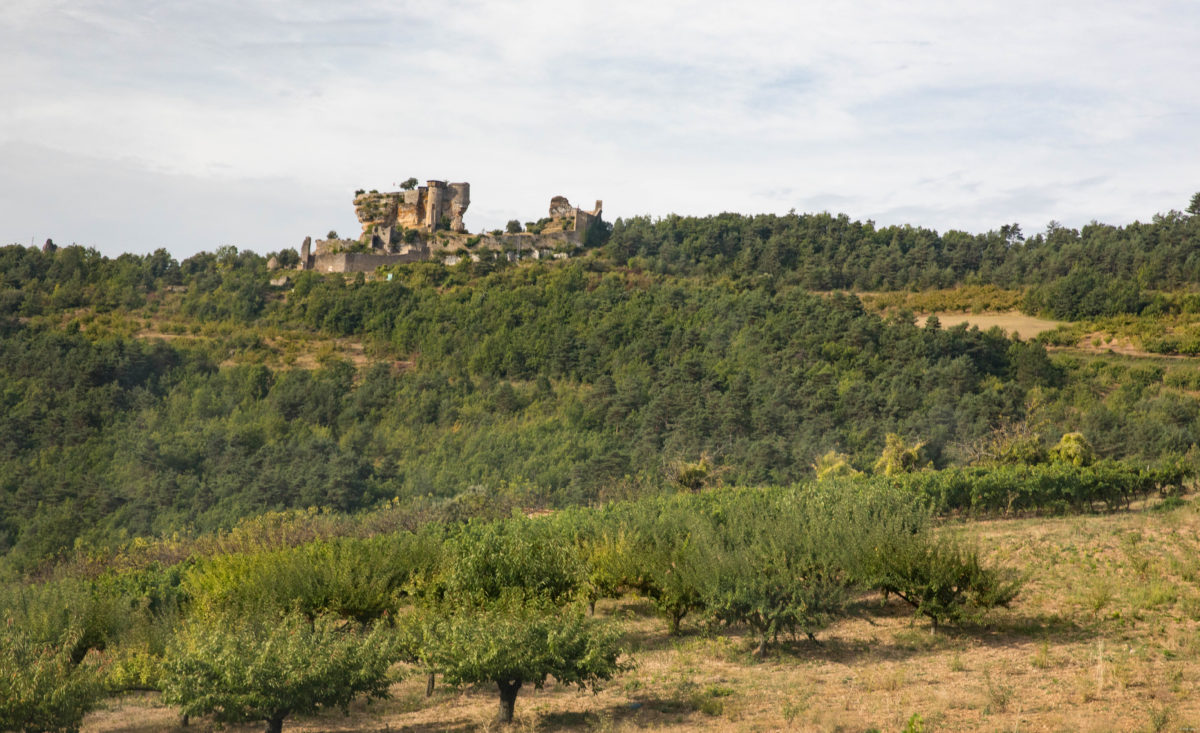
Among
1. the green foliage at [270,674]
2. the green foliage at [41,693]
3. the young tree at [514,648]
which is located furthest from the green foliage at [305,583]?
the young tree at [514,648]

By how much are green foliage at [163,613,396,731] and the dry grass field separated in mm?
1736

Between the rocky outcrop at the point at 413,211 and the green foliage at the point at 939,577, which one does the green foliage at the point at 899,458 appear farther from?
the rocky outcrop at the point at 413,211

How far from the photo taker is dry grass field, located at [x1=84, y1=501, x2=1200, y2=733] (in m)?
11.9

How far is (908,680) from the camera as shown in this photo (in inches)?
542

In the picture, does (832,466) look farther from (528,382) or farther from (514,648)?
(514,648)

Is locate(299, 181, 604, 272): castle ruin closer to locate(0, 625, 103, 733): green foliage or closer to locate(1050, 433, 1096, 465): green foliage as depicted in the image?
locate(1050, 433, 1096, 465): green foliage

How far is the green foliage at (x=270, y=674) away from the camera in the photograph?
1084 centimetres

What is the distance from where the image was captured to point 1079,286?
5647 centimetres

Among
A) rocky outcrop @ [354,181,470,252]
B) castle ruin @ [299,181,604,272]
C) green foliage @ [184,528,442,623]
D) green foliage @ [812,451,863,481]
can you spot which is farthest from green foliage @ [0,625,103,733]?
rocky outcrop @ [354,181,470,252]

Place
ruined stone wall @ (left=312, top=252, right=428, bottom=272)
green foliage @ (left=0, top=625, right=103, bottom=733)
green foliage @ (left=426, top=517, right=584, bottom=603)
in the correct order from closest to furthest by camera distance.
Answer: green foliage @ (left=0, top=625, right=103, bottom=733)
green foliage @ (left=426, top=517, right=584, bottom=603)
ruined stone wall @ (left=312, top=252, right=428, bottom=272)

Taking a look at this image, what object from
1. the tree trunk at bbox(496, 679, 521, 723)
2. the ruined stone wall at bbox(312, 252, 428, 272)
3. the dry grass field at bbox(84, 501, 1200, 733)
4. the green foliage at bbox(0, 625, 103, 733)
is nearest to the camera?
the green foliage at bbox(0, 625, 103, 733)

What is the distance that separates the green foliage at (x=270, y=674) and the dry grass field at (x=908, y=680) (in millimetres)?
1736

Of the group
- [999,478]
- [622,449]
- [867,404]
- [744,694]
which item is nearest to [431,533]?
[744,694]

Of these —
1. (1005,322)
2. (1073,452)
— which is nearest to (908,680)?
(1073,452)
